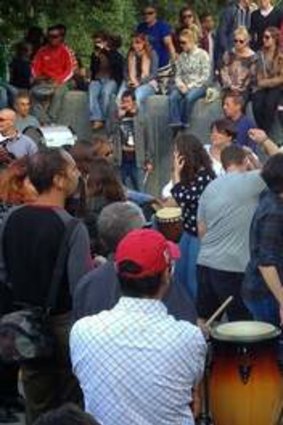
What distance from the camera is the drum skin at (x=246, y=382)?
732 cm

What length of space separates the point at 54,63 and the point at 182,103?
8.81 feet

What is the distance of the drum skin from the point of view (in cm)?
732

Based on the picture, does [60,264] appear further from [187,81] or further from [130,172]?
[130,172]

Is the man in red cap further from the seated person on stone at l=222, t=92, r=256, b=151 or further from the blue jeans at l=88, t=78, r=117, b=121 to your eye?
the blue jeans at l=88, t=78, r=117, b=121

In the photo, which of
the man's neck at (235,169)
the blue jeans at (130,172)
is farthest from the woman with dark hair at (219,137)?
the blue jeans at (130,172)

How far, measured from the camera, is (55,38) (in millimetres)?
17953

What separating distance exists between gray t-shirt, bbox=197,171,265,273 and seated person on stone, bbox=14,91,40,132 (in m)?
6.86

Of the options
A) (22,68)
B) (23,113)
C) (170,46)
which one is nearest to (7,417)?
(23,113)

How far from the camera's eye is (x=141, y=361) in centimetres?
519

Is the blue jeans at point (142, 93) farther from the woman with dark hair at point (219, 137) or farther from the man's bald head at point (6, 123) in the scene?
the woman with dark hair at point (219, 137)

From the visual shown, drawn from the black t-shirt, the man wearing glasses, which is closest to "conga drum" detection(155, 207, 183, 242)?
the black t-shirt

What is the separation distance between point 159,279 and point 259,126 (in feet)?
30.5

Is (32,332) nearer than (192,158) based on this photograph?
Yes

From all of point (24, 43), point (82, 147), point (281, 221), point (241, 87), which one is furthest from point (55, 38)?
point (281, 221)
